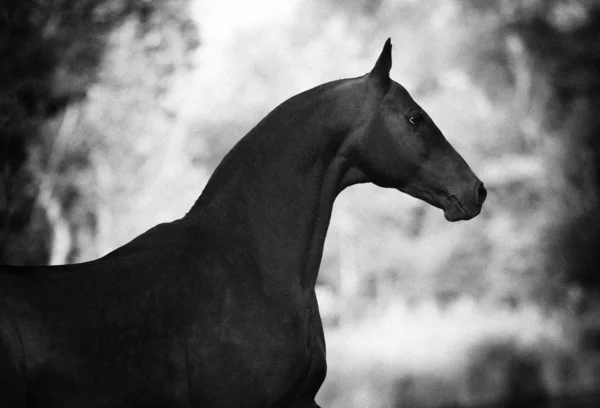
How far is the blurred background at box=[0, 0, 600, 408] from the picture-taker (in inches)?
230

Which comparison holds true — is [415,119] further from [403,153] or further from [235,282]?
[235,282]

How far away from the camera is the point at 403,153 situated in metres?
1.66

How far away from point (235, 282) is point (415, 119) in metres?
0.54

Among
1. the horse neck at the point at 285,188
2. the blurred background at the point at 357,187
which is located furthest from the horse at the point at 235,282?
the blurred background at the point at 357,187

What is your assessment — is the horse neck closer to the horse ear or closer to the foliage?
the horse ear

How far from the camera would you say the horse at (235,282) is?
4.10ft

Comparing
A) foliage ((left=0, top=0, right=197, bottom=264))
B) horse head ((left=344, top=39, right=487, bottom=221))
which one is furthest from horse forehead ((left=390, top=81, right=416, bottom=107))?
foliage ((left=0, top=0, right=197, bottom=264))

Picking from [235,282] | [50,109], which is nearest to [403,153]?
[235,282]

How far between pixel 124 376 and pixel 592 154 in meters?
6.41

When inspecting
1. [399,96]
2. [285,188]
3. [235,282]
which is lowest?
[235,282]

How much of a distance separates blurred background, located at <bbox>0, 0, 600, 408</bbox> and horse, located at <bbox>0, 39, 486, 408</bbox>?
4115 mm

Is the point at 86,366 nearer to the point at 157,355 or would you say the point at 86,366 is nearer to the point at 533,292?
the point at 157,355

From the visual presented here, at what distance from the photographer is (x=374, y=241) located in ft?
20.6

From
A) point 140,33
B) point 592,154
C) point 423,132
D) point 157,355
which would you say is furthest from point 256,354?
point 592,154
